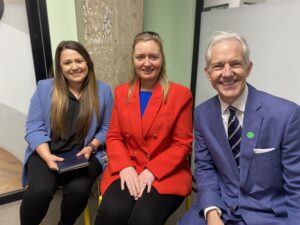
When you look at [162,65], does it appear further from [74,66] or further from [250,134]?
[250,134]

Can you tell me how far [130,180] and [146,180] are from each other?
→ 8 cm

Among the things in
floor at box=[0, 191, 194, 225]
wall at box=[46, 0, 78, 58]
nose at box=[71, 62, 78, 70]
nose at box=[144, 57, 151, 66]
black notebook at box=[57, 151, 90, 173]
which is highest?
wall at box=[46, 0, 78, 58]

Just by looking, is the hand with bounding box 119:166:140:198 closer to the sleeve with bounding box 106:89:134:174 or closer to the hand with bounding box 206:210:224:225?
the sleeve with bounding box 106:89:134:174

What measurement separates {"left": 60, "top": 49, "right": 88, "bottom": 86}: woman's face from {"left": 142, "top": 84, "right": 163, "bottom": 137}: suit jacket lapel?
0.49 metres

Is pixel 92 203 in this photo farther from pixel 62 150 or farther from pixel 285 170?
pixel 285 170

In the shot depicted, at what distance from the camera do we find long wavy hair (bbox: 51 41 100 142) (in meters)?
1.63

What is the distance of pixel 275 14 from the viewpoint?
4.85 feet

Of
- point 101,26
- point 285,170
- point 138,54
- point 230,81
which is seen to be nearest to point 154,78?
point 138,54

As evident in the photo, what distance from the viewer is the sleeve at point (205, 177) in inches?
46.2

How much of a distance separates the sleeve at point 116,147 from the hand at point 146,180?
0.11 meters

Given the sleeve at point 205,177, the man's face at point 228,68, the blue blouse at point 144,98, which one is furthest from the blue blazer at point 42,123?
the man's face at point 228,68

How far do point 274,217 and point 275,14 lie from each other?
1062mm

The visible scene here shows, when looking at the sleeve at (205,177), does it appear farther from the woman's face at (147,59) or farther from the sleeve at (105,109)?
the sleeve at (105,109)

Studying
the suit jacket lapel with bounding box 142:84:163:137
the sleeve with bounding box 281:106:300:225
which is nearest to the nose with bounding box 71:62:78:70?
the suit jacket lapel with bounding box 142:84:163:137
